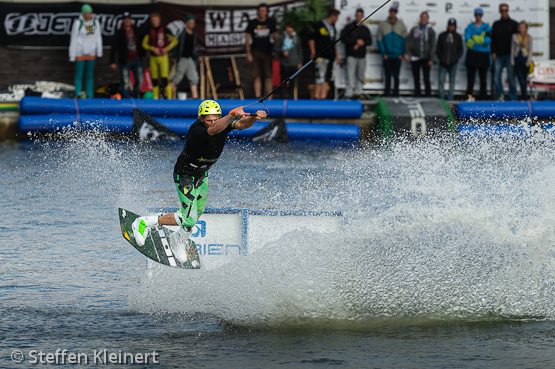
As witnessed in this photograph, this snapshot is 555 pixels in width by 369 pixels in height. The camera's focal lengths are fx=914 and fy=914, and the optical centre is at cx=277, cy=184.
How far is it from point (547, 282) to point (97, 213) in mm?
6735

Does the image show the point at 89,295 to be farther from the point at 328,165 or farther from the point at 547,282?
the point at 328,165

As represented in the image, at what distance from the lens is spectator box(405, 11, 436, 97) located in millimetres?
21109

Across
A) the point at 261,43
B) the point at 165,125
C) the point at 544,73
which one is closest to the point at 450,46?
the point at 544,73

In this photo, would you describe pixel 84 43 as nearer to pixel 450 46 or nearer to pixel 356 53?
pixel 356 53

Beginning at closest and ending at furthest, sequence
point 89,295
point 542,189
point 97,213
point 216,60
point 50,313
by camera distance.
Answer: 1. point 50,313
2. point 89,295
3. point 542,189
4. point 97,213
5. point 216,60

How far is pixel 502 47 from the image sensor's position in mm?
21016

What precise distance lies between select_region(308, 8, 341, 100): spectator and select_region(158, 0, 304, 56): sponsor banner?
245cm

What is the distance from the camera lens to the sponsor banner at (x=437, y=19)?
21750mm

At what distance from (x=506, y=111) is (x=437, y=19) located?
11.1 feet

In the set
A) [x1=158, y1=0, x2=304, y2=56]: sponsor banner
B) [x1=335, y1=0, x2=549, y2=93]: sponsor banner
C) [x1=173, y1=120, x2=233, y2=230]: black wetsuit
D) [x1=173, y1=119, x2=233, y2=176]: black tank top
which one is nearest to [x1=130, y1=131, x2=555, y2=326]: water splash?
[x1=173, y1=120, x2=233, y2=230]: black wetsuit

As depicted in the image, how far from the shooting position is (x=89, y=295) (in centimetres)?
941

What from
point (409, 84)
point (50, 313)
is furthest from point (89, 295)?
point (409, 84)

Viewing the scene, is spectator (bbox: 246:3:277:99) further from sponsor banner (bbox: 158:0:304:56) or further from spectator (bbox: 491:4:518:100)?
spectator (bbox: 491:4:518:100)

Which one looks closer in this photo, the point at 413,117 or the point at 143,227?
the point at 143,227
